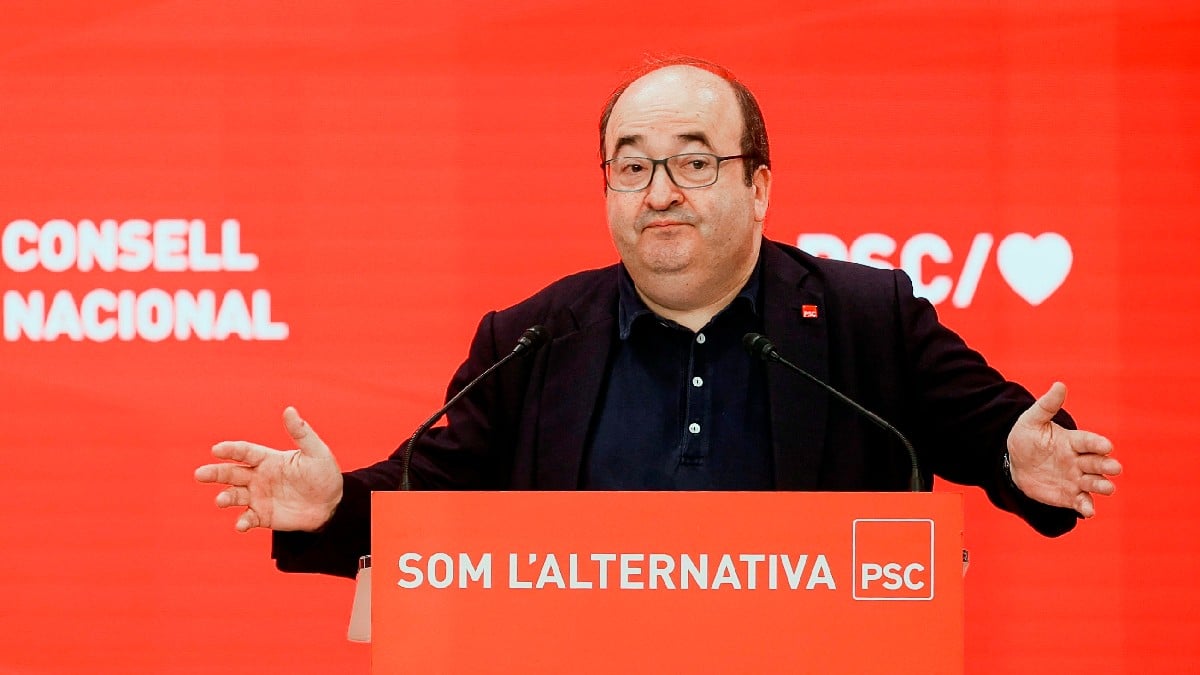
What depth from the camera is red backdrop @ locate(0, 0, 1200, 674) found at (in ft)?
9.07

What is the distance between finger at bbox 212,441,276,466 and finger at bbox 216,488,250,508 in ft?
0.15

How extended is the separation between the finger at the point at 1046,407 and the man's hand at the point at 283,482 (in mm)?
889

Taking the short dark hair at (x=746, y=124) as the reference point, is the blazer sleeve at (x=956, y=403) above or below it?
below

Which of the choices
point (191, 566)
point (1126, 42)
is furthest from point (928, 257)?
point (191, 566)

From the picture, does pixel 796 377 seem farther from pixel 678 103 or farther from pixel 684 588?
pixel 684 588

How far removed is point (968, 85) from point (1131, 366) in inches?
27.5

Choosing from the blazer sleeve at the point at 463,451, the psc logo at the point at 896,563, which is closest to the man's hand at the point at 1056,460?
the psc logo at the point at 896,563

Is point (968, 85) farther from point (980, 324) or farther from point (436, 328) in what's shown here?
point (436, 328)

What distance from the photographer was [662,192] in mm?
2020

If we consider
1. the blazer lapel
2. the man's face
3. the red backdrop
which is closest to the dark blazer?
the blazer lapel

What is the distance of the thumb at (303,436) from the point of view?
1.55 metres

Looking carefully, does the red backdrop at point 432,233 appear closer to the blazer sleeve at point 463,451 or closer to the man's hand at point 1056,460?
the blazer sleeve at point 463,451

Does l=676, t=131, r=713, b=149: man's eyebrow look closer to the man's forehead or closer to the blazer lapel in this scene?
the man's forehead

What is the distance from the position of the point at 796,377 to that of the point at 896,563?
0.63m
